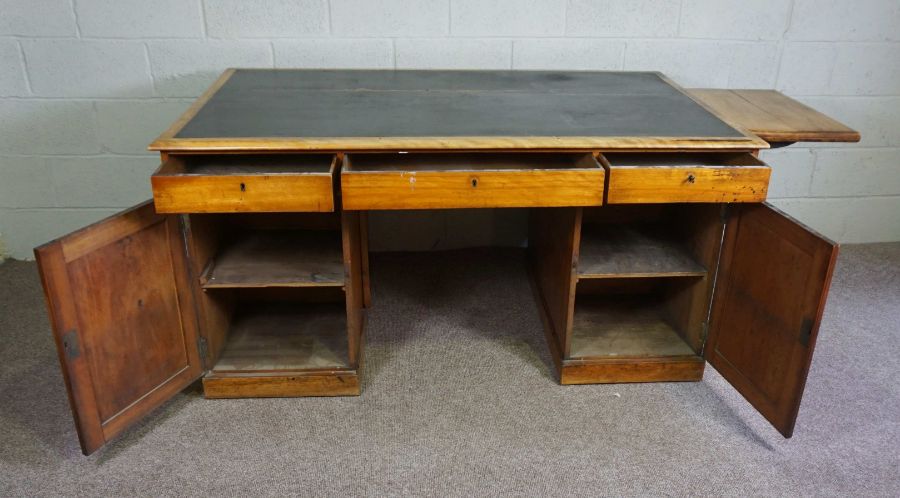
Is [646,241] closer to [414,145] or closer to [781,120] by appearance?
[781,120]

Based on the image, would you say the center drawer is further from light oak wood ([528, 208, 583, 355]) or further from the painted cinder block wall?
the painted cinder block wall

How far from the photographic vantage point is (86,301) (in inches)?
57.7

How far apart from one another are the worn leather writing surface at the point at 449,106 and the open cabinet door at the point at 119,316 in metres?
0.27

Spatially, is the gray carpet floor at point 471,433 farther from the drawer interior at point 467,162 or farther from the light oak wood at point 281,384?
the drawer interior at point 467,162

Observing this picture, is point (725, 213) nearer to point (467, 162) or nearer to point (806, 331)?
point (806, 331)

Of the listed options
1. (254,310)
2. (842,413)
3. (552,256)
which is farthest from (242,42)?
(842,413)

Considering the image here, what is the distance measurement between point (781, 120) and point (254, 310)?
165 cm

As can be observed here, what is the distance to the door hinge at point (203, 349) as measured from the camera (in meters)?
1.78

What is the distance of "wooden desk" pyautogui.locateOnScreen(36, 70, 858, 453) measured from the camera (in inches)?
59.8

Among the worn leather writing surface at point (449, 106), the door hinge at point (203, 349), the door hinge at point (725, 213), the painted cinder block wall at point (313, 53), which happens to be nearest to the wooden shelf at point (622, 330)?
the door hinge at point (725, 213)

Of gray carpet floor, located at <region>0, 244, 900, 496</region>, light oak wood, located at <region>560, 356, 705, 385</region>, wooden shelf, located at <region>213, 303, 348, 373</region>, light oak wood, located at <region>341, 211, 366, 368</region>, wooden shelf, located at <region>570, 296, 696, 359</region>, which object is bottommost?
gray carpet floor, located at <region>0, 244, 900, 496</region>

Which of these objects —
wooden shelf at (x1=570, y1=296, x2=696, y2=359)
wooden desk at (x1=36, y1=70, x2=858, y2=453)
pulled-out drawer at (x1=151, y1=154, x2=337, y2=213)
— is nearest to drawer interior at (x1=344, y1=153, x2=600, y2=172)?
wooden desk at (x1=36, y1=70, x2=858, y2=453)

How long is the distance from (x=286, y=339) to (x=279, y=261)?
0.27m

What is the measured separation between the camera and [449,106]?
188 cm
